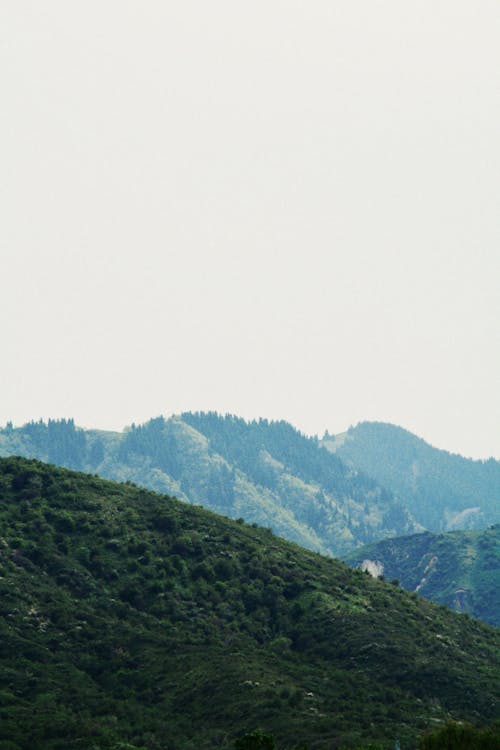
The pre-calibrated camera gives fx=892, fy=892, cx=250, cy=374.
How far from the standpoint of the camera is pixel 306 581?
127m

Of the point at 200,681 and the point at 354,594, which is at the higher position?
the point at 354,594

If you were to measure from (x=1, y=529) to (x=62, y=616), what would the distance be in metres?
19.5

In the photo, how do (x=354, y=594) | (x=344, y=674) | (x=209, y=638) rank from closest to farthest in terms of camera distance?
(x=344, y=674) → (x=209, y=638) → (x=354, y=594)

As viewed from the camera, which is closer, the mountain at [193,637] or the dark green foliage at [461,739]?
the dark green foliage at [461,739]

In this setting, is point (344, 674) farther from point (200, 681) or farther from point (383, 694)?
point (200, 681)

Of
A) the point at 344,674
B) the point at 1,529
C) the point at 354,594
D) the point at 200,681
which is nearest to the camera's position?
the point at 200,681

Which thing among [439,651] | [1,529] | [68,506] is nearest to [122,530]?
[68,506]

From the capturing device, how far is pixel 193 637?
10706cm

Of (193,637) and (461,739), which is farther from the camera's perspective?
(193,637)

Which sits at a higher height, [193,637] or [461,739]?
[461,739]

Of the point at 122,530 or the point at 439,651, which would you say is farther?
the point at 122,530

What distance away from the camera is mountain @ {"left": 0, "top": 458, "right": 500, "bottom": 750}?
3297 inches

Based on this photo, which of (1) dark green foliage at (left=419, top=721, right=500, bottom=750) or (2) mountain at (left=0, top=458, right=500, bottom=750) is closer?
(1) dark green foliage at (left=419, top=721, right=500, bottom=750)

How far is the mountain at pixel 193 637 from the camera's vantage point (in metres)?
83.8
